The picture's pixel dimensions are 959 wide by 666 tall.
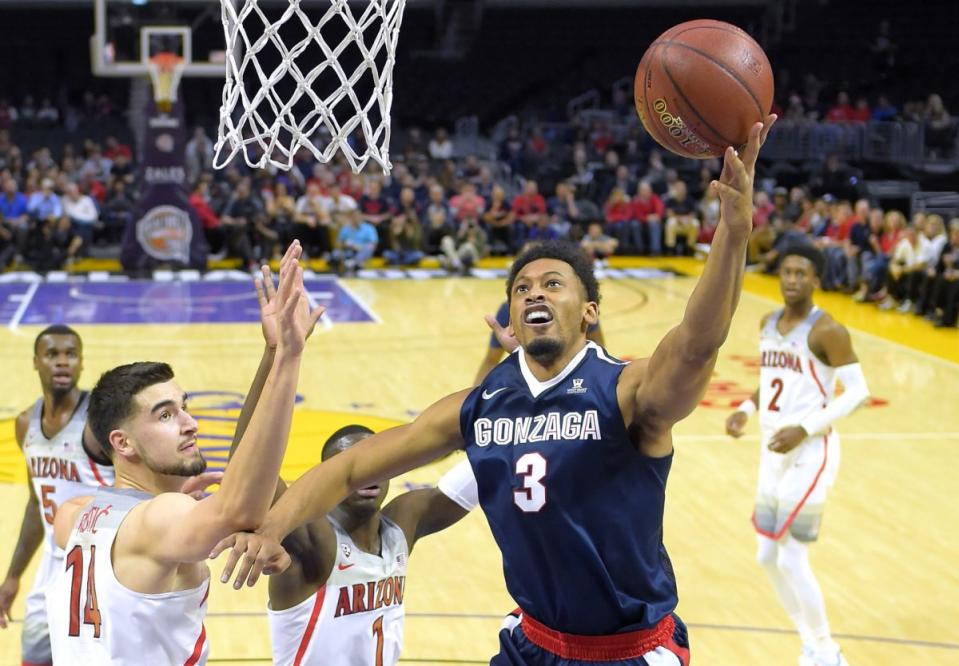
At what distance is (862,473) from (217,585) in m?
4.40

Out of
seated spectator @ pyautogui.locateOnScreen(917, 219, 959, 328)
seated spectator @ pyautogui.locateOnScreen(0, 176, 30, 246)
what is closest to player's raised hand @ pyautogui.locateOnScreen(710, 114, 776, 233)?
seated spectator @ pyautogui.locateOnScreen(917, 219, 959, 328)

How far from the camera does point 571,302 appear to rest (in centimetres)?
351

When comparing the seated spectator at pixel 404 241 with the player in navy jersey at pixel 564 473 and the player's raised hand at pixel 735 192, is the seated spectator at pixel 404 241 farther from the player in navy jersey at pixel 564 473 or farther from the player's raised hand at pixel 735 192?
the player's raised hand at pixel 735 192

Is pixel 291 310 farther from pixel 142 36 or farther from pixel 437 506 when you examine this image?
pixel 142 36

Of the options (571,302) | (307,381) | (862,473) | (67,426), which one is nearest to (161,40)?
(307,381)

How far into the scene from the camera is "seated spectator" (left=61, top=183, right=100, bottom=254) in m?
19.9

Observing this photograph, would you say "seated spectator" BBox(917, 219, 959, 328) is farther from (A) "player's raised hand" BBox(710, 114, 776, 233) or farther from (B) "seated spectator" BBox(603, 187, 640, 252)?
(A) "player's raised hand" BBox(710, 114, 776, 233)

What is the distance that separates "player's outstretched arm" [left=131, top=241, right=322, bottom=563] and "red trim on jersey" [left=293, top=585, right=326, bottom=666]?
2.77ft

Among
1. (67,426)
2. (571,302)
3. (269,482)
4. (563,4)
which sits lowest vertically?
(67,426)

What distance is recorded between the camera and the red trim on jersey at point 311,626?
3.92 metres

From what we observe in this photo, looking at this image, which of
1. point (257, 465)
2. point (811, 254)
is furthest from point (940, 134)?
point (257, 465)

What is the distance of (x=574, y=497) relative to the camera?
335 cm

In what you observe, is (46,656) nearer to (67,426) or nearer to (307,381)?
(67,426)

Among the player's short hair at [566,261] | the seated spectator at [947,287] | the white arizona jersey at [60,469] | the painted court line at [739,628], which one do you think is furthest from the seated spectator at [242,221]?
the player's short hair at [566,261]
